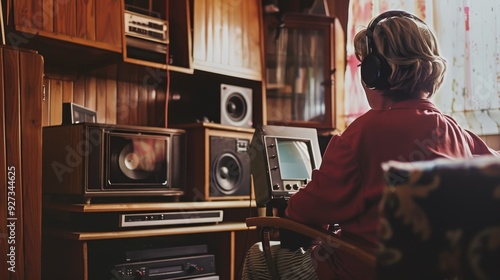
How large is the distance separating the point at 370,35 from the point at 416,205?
34.2 inches

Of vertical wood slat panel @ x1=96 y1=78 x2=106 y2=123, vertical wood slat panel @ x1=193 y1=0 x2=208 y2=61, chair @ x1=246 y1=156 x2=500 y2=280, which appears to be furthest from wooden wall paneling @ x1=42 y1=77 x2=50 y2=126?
chair @ x1=246 y1=156 x2=500 y2=280

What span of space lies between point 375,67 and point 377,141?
24 cm

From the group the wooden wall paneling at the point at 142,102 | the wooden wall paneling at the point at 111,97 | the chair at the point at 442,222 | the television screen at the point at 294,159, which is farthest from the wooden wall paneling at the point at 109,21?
the chair at the point at 442,222

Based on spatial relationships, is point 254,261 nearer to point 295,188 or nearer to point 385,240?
point 295,188

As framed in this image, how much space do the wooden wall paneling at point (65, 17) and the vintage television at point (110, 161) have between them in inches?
15.9

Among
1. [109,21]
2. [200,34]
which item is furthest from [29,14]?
[200,34]

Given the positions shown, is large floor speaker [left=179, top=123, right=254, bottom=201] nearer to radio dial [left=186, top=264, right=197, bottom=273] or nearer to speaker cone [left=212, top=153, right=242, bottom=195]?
speaker cone [left=212, top=153, right=242, bottom=195]

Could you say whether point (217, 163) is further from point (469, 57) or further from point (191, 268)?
point (469, 57)

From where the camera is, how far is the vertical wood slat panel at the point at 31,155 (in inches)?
73.3

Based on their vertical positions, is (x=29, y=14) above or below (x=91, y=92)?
above

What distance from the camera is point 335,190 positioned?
1.34 metres

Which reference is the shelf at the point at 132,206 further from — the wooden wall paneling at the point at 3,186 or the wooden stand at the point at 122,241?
the wooden wall paneling at the point at 3,186

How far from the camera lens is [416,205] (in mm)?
712

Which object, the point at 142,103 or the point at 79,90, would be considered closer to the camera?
the point at 79,90
